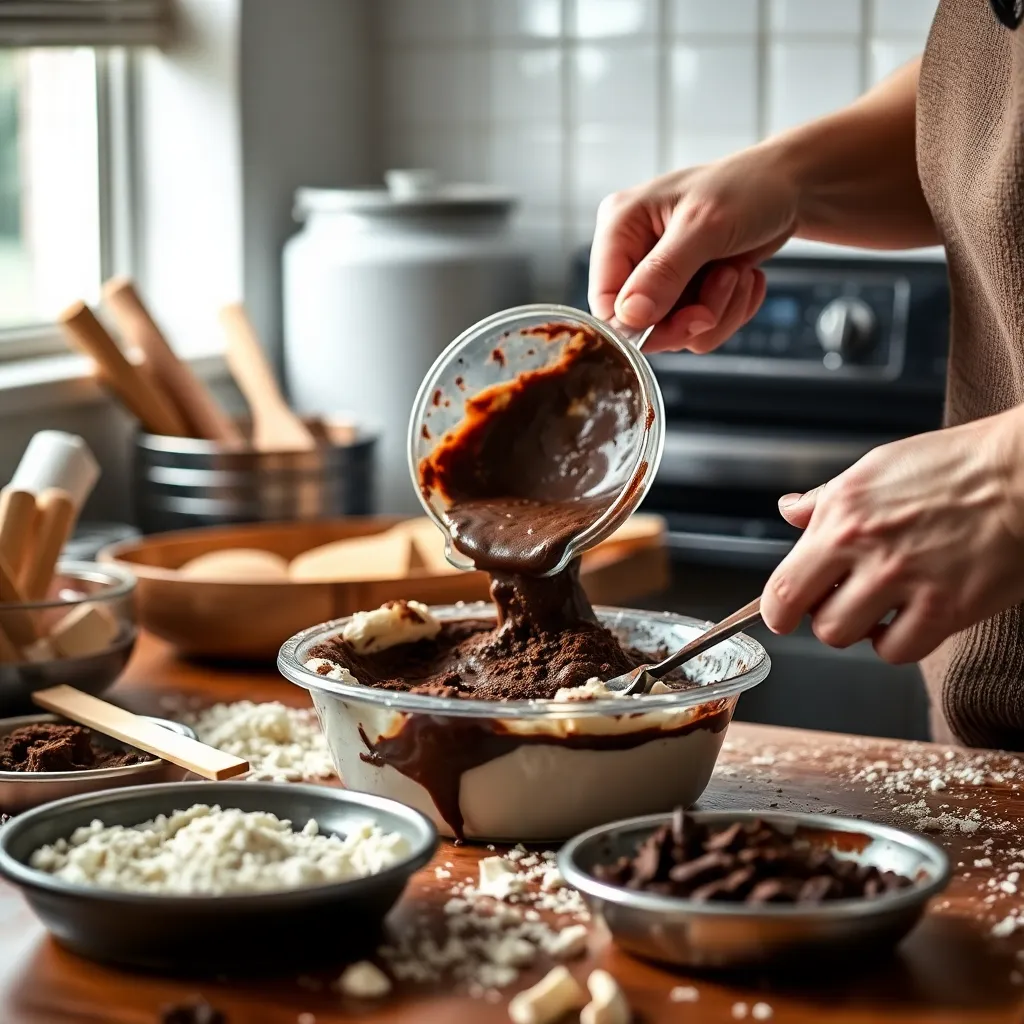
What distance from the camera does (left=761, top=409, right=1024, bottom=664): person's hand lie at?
0.96m

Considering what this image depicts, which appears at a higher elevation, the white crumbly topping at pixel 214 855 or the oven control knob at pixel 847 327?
the oven control knob at pixel 847 327

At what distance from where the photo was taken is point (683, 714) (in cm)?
105

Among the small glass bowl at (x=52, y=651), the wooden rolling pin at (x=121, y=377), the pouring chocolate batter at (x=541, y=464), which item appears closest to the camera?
the pouring chocolate batter at (x=541, y=464)

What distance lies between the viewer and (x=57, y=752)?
1.11 meters

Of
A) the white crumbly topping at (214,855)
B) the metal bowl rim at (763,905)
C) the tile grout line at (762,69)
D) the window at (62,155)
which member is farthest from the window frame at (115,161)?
the metal bowl rim at (763,905)

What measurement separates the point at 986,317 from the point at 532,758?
60 cm

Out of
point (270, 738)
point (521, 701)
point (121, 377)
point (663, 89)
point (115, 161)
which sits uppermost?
point (663, 89)

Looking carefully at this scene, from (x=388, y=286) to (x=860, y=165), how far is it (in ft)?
3.38

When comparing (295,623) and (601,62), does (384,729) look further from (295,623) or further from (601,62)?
(601,62)

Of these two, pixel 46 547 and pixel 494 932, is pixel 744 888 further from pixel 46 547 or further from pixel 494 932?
pixel 46 547

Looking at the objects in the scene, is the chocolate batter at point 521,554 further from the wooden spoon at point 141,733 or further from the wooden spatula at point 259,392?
the wooden spatula at point 259,392

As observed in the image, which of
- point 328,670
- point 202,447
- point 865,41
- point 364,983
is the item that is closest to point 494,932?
point 364,983

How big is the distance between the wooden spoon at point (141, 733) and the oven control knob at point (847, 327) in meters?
1.33

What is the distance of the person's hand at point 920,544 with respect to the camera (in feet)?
3.14
